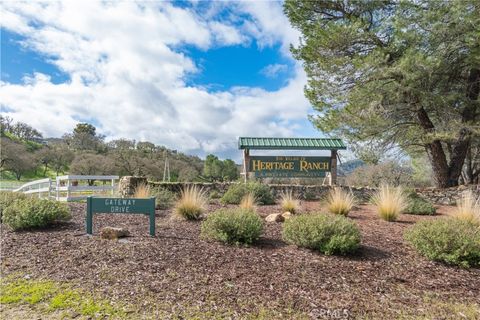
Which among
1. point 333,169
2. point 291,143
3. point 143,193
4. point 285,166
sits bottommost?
point 143,193

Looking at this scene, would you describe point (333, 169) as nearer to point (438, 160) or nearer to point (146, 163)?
point (438, 160)

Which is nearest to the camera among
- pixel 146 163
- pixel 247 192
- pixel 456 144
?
pixel 247 192

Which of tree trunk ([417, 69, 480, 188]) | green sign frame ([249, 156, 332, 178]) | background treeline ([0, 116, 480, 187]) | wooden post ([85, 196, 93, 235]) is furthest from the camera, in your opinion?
background treeline ([0, 116, 480, 187])

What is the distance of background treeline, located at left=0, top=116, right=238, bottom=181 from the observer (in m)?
37.4

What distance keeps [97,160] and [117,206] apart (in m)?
35.6

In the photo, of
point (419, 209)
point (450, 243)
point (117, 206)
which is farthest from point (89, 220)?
point (419, 209)

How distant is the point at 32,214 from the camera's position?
616 centimetres

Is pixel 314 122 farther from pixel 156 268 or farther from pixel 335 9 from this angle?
pixel 156 268

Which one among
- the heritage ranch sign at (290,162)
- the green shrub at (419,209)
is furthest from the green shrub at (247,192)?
the green shrub at (419,209)

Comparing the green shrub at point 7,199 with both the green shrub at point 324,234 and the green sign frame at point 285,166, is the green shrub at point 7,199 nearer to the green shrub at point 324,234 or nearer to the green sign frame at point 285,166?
the green shrub at point 324,234

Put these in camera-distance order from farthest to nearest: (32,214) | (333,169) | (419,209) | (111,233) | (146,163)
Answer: (146,163)
(333,169)
(419,209)
(32,214)
(111,233)

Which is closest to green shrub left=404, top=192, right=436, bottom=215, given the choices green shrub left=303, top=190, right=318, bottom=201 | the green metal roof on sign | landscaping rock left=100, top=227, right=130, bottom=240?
green shrub left=303, top=190, right=318, bottom=201

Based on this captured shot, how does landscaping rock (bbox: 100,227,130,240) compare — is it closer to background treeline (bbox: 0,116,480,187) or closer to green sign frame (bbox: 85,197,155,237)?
green sign frame (bbox: 85,197,155,237)

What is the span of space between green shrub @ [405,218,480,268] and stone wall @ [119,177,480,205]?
7.75 m
